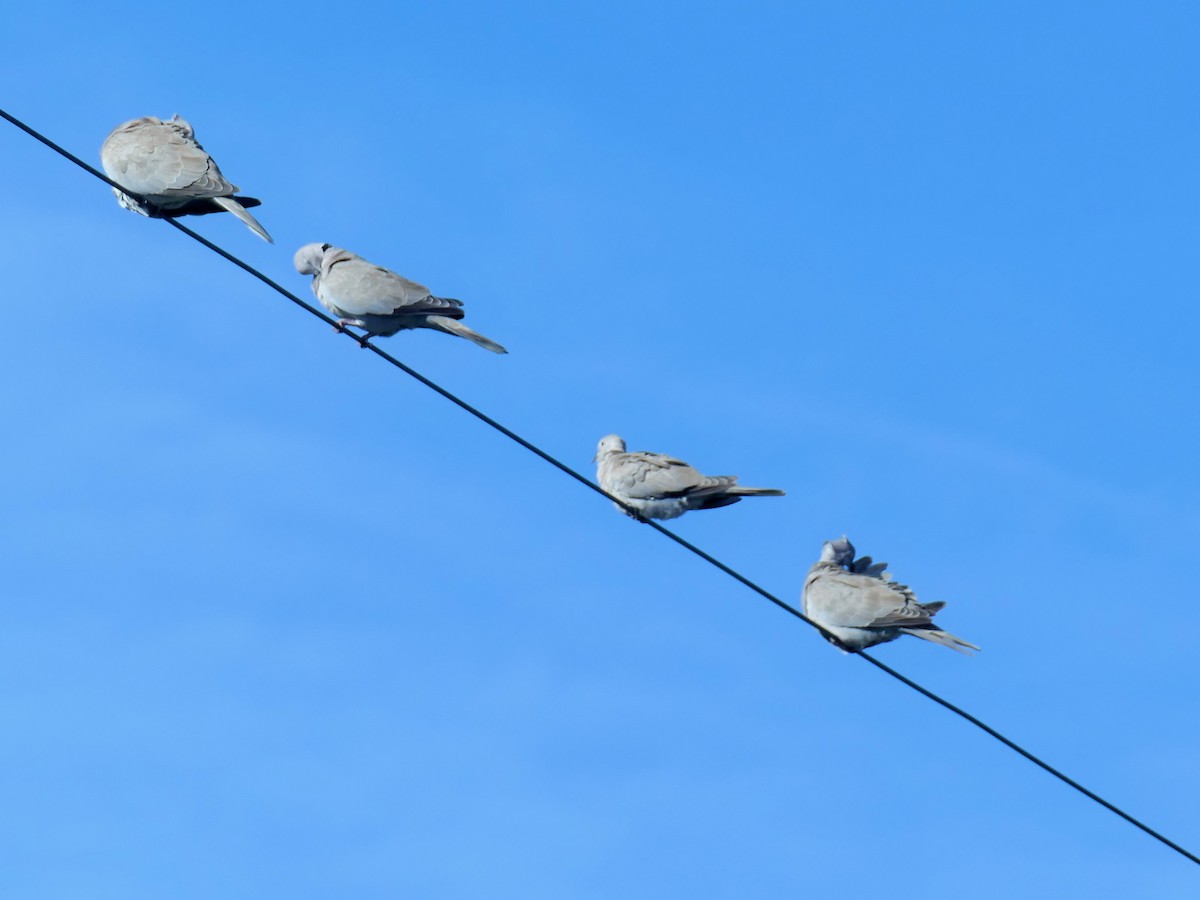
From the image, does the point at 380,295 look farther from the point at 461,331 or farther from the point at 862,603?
the point at 862,603

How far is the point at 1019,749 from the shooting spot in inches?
359

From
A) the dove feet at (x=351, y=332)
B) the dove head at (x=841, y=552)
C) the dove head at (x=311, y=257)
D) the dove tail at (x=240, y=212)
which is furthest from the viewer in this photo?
the dove head at (x=841, y=552)

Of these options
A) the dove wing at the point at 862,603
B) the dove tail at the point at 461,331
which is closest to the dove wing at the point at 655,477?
the dove wing at the point at 862,603

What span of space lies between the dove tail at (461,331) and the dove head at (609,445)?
2612mm

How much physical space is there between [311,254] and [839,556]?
5.11 meters

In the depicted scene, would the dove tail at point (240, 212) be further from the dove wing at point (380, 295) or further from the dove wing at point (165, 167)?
the dove wing at point (380, 295)

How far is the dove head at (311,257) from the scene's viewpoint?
43.5ft

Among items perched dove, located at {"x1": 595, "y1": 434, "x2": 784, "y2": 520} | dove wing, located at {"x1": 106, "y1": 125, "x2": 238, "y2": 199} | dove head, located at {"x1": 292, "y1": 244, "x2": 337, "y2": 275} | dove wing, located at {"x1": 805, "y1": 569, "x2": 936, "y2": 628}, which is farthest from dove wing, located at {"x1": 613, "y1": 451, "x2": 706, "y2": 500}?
dove wing, located at {"x1": 106, "y1": 125, "x2": 238, "y2": 199}

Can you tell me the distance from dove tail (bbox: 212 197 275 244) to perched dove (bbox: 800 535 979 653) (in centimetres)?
531

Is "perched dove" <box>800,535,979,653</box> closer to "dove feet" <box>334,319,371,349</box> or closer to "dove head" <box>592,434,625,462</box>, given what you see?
"dove head" <box>592,434,625,462</box>

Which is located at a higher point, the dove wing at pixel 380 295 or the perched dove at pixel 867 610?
the dove wing at pixel 380 295

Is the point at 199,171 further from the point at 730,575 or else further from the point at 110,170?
the point at 730,575

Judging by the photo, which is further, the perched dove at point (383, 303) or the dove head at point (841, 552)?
the dove head at point (841, 552)

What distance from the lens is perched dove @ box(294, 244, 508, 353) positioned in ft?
41.1
